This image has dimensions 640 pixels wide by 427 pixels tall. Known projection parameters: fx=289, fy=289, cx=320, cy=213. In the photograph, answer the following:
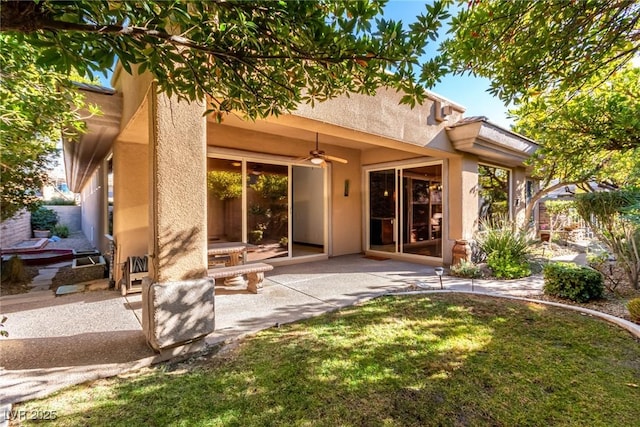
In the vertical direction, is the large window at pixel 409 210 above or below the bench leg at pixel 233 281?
above

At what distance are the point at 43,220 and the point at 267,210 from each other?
1787cm

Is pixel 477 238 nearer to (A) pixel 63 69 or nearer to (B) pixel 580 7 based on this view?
(B) pixel 580 7

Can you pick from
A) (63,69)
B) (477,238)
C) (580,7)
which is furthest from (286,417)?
(477,238)

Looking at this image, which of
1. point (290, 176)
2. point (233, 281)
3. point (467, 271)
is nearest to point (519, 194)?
point (467, 271)

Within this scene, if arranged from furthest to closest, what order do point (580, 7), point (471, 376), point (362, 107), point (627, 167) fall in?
point (627, 167) < point (362, 107) < point (580, 7) < point (471, 376)

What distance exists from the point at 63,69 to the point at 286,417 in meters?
2.85

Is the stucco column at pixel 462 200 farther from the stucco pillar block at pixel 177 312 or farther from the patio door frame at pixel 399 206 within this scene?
the stucco pillar block at pixel 177 312

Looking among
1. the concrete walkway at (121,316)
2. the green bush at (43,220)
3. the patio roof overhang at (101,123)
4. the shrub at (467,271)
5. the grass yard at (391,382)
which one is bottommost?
the grass yard at (391,382)

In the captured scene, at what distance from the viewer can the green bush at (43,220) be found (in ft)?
56.1

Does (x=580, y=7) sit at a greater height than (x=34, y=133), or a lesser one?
greater

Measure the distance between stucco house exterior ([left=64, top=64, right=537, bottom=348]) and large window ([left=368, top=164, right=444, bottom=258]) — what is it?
34 mm

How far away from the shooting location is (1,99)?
3.06m

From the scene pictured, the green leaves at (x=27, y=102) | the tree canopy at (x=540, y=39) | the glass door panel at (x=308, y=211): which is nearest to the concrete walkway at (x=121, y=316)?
the glass door panel at (x=308, y=211)

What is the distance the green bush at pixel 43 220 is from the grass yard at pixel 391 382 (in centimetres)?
2043
